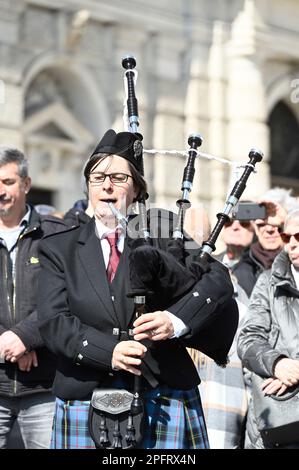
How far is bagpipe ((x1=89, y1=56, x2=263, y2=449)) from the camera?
3740 mm

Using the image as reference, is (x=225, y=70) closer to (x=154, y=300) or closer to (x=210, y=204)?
(x=210, y=204)

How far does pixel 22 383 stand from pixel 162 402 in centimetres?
118

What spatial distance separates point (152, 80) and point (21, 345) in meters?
8.74

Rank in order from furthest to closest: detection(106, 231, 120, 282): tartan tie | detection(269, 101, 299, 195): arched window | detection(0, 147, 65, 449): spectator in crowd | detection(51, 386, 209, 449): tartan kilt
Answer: detection(269, 101, 299, 195): arched window < detection(0, 147, 65, 449): spectator in crowd < detection(106, 231, 120, 282): tartan tie < detection(51, 386, 209, 449): tartan kilt

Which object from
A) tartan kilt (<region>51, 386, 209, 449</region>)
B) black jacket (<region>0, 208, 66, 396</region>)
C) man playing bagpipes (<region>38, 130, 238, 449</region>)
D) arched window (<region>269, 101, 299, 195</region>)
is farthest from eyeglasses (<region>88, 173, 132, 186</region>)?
arched window (<region>269, 101, 299, 195</region>)

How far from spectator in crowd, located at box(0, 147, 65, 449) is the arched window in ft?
33.7

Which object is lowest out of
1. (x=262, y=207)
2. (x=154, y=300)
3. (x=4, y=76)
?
(x=154, y=300)

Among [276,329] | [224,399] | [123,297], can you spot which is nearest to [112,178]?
[123,297]

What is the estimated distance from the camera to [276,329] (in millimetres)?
4785

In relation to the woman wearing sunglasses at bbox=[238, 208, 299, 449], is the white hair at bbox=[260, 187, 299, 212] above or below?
above

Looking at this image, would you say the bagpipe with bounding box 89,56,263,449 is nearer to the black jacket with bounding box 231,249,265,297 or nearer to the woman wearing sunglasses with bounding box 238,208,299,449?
the woman wearing sunglasses with bounding box 238,208,299,449

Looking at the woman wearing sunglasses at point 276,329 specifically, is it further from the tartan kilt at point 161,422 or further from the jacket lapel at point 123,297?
the jacket lapel at point 123,297

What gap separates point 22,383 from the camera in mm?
4887

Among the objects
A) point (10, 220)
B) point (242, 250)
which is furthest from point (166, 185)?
point (10, 220)
